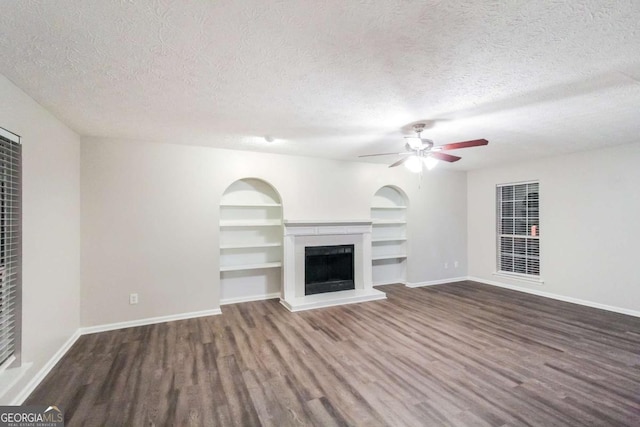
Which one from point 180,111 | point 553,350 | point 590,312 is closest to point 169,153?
point 180,111

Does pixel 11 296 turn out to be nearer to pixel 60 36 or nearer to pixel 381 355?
pixel 60 36

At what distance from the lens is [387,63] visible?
6.44ft

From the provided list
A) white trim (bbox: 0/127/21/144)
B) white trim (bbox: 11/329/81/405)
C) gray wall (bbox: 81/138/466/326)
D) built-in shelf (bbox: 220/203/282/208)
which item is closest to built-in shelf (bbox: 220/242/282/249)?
gray wall (bbox: 81/138/466/326)

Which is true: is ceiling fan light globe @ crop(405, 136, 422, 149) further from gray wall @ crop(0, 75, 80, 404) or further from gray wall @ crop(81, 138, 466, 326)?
gray wall @ crop(0, 75, 80, 404)

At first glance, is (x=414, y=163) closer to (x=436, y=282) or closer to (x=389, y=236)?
(x=389, y=236)

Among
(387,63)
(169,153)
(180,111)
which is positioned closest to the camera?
(387,63)

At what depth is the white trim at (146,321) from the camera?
365 centimetres

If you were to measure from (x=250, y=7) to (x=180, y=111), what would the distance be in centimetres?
173

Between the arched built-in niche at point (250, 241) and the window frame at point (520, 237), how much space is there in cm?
455

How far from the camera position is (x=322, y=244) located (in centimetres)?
502

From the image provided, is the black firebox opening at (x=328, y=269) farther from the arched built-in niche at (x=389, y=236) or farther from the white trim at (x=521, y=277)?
the white trim at (x=521, y=277)

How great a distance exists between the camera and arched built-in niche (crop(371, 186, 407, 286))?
5.96 m

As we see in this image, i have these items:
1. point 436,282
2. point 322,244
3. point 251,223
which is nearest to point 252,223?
point 251,223

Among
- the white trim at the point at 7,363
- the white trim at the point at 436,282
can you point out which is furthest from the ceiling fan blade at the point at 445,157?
the white trim at the point at 7,363
